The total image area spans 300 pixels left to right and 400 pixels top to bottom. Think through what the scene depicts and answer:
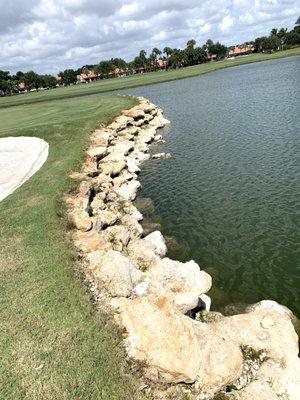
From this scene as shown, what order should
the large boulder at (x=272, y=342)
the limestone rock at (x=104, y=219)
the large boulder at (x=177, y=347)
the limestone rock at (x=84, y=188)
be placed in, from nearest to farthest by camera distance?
1. the large boulder at (x=177, y=347)
2. the large boulder at (x=272, y=342)
3. the limestone rock at (x=104, y=219)
4. the limestone rock at (x=84, y=188)

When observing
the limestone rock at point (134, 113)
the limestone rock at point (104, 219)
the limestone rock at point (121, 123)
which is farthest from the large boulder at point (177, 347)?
the limestone rock at point (134, 113)

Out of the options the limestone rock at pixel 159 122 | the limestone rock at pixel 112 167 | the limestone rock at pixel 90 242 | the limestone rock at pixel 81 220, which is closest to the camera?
the limestone rock at pixel 90 242

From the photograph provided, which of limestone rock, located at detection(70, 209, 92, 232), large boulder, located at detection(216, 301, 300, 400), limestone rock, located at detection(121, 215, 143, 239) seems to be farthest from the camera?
limestone rock, located at detection(121, 215, 143, 239)

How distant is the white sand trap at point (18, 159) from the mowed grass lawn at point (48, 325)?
728cm

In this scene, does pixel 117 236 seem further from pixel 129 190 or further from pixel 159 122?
pixel 159 122

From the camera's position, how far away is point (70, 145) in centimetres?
3838

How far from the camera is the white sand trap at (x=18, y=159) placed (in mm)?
29297

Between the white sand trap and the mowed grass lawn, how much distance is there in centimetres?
728

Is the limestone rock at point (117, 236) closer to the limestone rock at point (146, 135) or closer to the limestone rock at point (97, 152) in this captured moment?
the limestone rock at point (97, 152)

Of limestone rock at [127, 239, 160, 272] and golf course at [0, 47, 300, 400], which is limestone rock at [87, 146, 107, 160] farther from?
limestone rock at [127, 239, 160, 272]

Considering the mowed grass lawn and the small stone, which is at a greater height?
the mowed grass lawn

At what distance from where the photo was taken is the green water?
1859 cm

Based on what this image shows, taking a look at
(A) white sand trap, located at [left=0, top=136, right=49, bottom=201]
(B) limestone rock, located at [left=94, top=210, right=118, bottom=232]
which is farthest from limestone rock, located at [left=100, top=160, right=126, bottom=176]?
(B) limestone rock, located at [left=94, top=210, right=118, bottom=232]

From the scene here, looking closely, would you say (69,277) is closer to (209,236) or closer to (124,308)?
(124,308)
